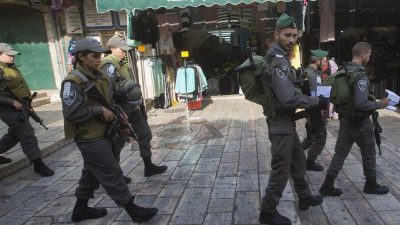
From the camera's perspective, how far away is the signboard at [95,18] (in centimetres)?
1024

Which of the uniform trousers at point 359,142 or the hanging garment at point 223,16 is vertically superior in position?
the hanging garment at point 223,16

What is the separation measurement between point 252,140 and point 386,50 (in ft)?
20.7

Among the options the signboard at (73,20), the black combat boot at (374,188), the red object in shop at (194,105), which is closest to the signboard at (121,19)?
the signboard at (73,20)

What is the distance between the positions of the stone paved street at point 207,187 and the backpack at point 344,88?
3.43ft

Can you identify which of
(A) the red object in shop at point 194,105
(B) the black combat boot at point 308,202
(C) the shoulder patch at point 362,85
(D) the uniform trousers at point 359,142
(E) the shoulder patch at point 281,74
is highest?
(E) the shoulder patch at point 281,74

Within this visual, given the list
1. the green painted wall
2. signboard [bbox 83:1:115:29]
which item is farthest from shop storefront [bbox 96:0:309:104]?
the green painted wall

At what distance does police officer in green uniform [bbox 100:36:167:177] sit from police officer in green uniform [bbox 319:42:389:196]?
2274mm

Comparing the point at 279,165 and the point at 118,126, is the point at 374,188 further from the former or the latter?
the point at 118,126

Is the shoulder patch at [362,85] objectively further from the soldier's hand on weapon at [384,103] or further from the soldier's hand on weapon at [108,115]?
the soldier's hand on weapon at [108,115]

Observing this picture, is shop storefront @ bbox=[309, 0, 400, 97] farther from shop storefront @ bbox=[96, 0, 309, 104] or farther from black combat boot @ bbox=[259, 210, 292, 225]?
black combat boot @ bbox=[259, 210, 292, 225]

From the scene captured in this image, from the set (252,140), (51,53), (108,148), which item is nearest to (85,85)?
(108,148)

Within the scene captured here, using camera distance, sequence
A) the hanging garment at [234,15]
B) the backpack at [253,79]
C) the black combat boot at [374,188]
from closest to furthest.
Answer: the backpack at [253,79], the black combat boot at [374,188], the hanging garment at [234,15]

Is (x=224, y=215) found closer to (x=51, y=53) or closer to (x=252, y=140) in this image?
(x=252, y=140)

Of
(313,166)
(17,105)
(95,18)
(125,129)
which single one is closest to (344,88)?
(313,166)
